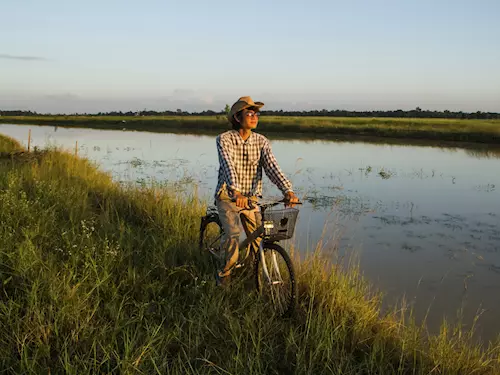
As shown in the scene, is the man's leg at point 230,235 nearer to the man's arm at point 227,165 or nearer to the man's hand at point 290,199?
the man's arm at point 227,165

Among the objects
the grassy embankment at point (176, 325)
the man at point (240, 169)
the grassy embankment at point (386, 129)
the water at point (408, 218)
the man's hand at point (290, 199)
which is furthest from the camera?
the grassy embankment at point (386, 129)

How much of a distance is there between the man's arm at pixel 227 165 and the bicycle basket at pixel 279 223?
0.44 meters

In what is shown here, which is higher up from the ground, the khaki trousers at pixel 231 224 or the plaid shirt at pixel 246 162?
the plaid shirt at pixel 246 162

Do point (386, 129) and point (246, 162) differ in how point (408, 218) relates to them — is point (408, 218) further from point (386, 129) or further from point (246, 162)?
point (386, 129)

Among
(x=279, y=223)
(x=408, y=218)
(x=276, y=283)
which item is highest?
(x=279, y=223)

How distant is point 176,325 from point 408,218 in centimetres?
747

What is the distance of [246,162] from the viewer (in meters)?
4.61

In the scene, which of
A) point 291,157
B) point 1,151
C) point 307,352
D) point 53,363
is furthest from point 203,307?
point 291,157

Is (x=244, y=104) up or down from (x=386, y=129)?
Result: down

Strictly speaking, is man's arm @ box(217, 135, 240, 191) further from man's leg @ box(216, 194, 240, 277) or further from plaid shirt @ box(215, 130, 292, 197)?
man's leg @ box(216, 194, 240, 277)

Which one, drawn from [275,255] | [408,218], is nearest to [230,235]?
[275,255]

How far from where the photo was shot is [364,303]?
454cm

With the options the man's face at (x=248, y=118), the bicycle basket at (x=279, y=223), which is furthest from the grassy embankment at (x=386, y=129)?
the bicycle basket at (x=279, y=223)

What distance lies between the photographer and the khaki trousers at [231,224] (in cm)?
449
